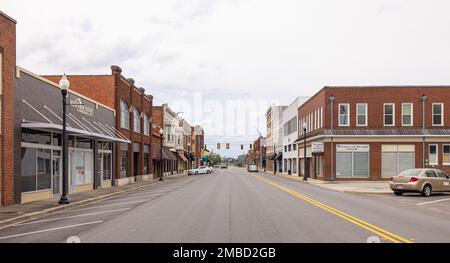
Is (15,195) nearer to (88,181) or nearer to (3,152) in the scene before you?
(3,152)

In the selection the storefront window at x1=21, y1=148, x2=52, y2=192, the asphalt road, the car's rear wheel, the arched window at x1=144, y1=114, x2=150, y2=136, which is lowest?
the car's rear wheel

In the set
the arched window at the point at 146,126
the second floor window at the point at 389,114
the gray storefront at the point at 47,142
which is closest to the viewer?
the gray storefront at the point at 47,142

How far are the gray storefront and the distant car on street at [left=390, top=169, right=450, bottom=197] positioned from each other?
16956 mm

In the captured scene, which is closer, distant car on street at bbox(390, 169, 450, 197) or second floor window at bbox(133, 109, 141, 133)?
distant car on street at bbox(390, 169, 450, 197)

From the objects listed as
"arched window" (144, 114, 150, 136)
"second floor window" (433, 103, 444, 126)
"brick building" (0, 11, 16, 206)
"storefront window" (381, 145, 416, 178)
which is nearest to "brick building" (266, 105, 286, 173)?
"arched window" (144, 114, 150, 136)

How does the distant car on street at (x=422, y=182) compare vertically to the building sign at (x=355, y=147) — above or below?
below

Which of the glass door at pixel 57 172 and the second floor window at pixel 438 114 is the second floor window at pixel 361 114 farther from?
the glass door at pixel 57 172

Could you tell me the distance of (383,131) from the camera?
42594mm

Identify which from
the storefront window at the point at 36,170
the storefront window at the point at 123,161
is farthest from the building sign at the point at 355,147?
the storefront window at the point at 36,170

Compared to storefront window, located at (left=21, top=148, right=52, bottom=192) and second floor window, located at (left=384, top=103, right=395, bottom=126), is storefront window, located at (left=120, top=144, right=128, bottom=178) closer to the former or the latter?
storefront window, located at (left=21, top=148, right=52, bottom=192)

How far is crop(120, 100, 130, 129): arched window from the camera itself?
3843 centimetres

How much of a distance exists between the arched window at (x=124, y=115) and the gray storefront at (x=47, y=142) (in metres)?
6.18

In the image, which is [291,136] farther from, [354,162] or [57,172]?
[57,172]

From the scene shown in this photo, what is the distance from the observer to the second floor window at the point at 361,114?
4322cm
